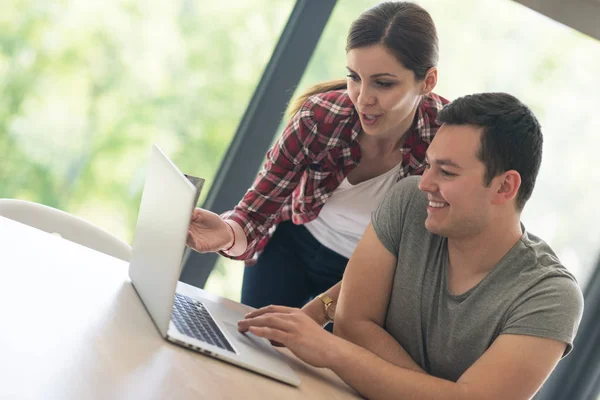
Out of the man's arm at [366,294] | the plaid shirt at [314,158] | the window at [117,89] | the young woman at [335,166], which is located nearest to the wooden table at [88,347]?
the man's arm at [366,294]

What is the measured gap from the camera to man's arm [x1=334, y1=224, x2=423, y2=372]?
5.62 feet

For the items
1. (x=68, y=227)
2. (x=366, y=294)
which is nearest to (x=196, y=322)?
(x=366, y=294)

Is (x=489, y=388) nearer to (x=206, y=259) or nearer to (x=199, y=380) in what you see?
(x=199, y=380)

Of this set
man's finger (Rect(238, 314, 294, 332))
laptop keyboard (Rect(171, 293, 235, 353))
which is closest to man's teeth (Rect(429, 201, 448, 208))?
man's finger (Rect(238, 314, 294, 332))

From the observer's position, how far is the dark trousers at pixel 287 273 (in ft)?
7.38

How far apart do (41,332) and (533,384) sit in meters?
0.89

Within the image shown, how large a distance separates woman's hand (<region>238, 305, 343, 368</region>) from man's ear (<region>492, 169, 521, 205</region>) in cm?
47

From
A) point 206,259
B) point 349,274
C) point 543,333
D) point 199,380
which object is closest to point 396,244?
point 349,274

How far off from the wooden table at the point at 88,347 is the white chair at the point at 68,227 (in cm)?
24

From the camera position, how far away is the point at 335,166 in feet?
7.05

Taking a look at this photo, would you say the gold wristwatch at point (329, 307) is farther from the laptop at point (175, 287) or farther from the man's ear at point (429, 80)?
the man's ear at point (429, 80)

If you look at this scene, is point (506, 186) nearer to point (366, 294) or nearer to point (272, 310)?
point (366, 294)

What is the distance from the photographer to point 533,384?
1481mm

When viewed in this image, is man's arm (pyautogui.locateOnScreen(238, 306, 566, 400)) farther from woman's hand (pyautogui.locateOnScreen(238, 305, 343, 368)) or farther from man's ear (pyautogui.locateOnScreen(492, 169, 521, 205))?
man's ear (pyautogui.locateOnScreen(492, 169, 521, 205))
